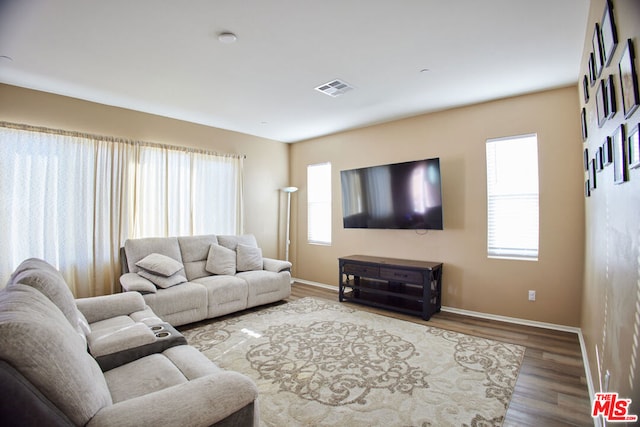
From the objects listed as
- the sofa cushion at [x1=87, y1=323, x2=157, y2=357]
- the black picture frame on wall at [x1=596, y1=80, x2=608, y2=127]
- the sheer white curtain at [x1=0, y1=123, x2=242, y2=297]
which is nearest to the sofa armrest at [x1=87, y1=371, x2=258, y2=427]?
the sofa cushion at [x1=87, y1=323, x2=157, y2=357]

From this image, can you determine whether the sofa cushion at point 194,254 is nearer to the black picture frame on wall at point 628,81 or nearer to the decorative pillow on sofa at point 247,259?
the decorative pillow on sofa at point 247,259

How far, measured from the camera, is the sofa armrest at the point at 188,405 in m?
1.11

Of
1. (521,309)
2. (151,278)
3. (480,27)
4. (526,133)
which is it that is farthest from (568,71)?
(151,278)

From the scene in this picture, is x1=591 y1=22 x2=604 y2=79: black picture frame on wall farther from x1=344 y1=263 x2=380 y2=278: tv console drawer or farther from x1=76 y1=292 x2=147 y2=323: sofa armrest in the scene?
x1=76 y1=292 x2=147 y2=323: sofa armrest

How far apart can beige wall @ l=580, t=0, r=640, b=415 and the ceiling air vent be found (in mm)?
2046

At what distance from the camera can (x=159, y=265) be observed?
377cm

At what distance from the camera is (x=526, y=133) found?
3668 millimetres

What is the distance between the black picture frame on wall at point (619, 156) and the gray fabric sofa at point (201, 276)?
3731mm

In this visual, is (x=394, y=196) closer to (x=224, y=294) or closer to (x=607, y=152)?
(x=224, y=294)

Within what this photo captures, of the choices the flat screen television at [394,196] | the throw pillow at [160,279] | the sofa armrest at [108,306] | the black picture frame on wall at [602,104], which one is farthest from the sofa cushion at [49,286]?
the flat screen television at [394,196]

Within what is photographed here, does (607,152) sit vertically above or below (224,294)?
above

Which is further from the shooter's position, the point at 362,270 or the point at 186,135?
the point at 186,135

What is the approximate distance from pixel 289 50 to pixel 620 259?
2.62m

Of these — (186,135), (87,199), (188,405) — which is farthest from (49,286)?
(186,135)
